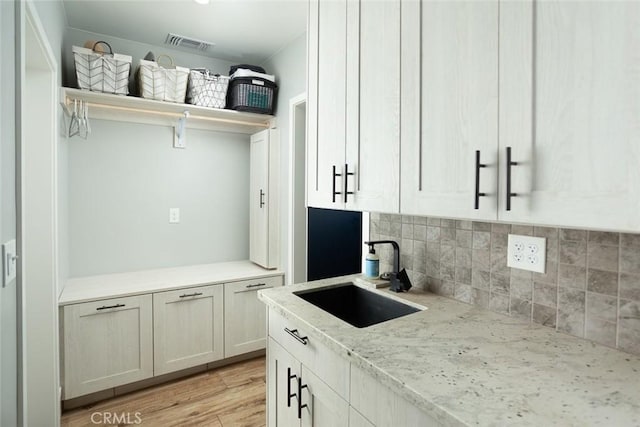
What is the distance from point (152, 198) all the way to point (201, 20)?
1.43m

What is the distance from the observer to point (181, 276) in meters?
2.75

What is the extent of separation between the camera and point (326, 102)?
1605mm

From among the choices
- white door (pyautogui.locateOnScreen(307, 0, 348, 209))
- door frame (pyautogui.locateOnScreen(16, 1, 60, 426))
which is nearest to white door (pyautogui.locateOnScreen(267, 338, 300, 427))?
white door (pyautogui.locateOnScreen(307, 0, 348, 209))

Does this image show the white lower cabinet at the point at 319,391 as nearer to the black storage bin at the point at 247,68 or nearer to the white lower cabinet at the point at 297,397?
the white lower cabinet at the point at 297,397

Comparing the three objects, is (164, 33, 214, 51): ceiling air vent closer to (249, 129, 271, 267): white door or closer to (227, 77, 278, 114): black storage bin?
(227, 77, 278, 114): black storage bin

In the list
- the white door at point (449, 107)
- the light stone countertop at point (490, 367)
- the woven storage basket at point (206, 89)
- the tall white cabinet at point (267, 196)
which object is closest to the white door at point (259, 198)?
the tall white cabinet at point (267, 196)

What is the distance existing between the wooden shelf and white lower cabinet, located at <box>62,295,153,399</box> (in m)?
1.34

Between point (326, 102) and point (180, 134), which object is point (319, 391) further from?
point (180, 134)

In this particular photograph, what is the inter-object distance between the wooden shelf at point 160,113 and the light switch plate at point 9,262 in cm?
148

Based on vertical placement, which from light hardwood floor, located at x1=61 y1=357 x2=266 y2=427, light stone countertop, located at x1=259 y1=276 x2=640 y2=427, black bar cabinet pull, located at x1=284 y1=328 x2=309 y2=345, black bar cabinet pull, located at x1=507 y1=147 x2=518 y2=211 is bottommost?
light hardwood floor, located at x1=61 y1=357 x2=266 y2=427

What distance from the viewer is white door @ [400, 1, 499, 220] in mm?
951

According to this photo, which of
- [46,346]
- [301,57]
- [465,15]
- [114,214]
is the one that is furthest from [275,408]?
[301,57]

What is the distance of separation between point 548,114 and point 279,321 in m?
1.20

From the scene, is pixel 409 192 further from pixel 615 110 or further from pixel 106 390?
pixel 106 390
